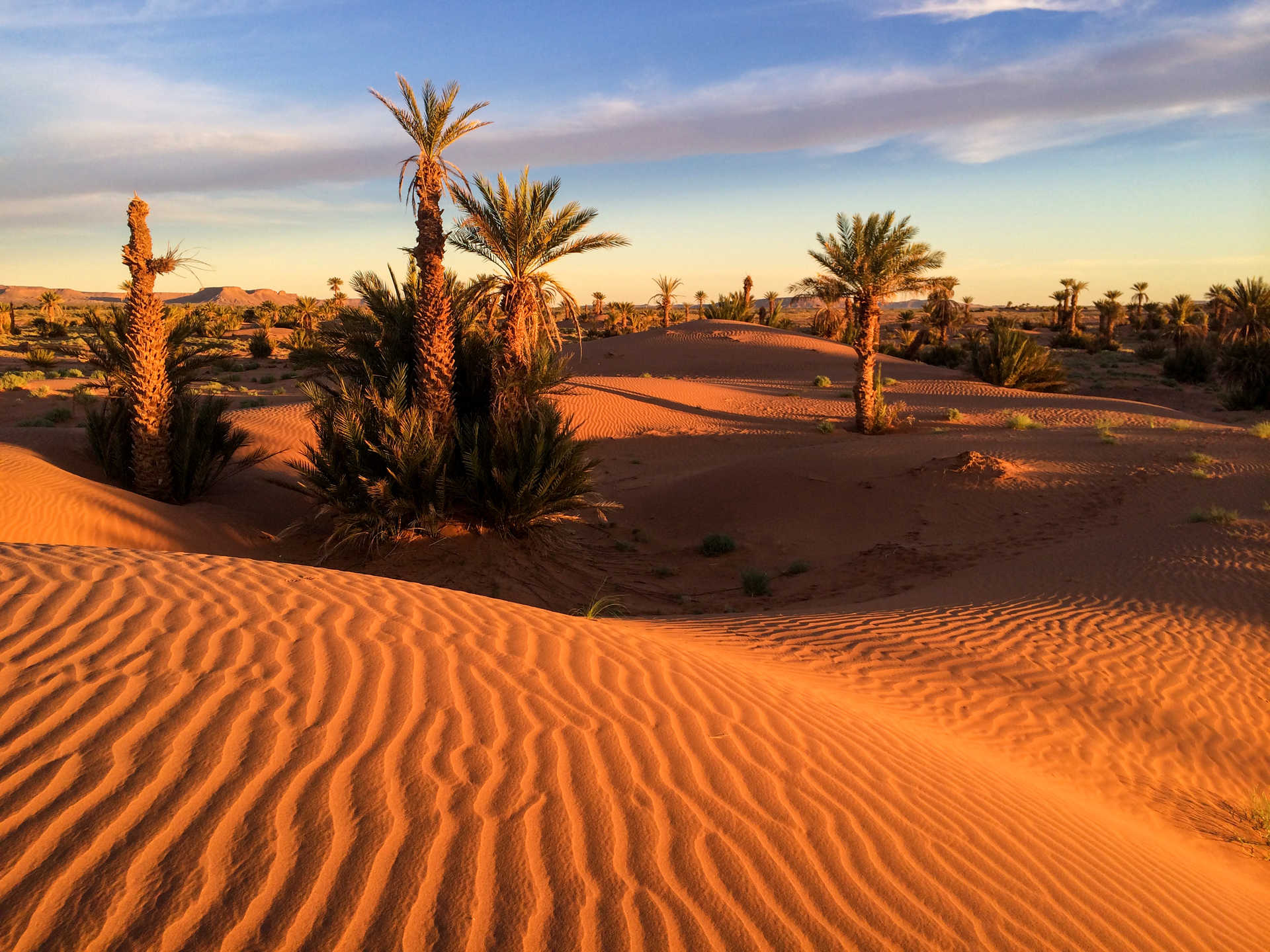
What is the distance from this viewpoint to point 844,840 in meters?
3.33

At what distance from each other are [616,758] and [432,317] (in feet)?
31.7

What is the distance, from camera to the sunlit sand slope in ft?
8.08

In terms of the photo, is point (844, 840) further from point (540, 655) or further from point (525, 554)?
point (525, 554)

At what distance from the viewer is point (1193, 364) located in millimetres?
33844

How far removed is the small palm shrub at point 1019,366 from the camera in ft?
97.9

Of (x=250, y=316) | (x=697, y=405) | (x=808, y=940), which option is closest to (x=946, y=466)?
(x=697, y=405)

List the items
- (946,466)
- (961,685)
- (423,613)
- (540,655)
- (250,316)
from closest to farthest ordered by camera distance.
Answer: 1. (540,655)
2. (423,613)
3. (961,685)
4. (946,466)
5. (250,316)

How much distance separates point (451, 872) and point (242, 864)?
0.68 metres

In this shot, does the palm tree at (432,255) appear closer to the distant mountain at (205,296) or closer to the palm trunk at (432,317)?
the palm trunk at (432,317)

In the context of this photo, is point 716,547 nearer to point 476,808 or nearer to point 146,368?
point 146,368

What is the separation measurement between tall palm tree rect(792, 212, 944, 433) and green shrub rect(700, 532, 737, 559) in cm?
1017

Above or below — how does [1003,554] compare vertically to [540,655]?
below

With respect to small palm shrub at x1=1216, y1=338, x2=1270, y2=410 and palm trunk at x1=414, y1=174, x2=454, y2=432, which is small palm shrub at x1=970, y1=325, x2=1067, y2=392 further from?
palm trunk at x1=414, y1=174, x2=454, y2=432

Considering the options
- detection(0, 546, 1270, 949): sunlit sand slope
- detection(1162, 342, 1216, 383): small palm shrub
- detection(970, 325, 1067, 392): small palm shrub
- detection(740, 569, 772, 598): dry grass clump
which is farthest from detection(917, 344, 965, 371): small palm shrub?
detection(0, 546, 1270, 949): sunlit sand slope
